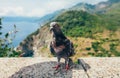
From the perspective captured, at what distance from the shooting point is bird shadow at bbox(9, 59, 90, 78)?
991 cm

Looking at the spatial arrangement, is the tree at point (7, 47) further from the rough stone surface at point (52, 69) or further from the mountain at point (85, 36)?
the mountain at point (85, 36)

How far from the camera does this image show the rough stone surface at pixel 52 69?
392 inches

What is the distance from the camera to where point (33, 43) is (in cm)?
19325

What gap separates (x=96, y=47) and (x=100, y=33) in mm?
29050

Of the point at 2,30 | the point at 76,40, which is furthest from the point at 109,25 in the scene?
the point at 2,30

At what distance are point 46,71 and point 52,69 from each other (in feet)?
0.71

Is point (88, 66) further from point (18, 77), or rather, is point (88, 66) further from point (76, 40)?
point (76, 40)

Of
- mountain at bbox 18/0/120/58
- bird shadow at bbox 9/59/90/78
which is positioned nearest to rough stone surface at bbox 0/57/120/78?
bird shadow at bbox 9/59/90/78

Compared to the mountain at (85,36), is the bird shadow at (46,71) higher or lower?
higher

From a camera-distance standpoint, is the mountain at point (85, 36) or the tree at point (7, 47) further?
the mountain at point (85, 36)

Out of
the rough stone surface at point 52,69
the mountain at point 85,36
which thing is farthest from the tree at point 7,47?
the mountain at point 85,36

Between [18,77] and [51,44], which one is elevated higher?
[51,44]

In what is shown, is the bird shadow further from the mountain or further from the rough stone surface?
the mountain

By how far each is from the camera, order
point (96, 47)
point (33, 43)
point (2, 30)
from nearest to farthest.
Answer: point (2, 30) → point (96, 47) → point (33, 43)
